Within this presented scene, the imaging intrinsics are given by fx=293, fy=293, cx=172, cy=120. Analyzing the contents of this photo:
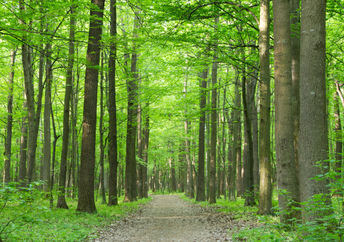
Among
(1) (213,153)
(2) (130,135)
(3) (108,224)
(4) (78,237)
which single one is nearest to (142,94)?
(2) (130,135)

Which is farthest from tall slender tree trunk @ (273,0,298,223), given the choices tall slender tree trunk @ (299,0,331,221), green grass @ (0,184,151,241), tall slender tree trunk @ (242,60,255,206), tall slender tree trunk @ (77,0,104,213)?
tall slender tree trunk @ (77,0,104,213)

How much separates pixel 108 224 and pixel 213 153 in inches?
367

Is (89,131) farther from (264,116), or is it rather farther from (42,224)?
(264,116)

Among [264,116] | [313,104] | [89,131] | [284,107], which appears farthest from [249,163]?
[313,104]

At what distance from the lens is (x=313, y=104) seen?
4715mm

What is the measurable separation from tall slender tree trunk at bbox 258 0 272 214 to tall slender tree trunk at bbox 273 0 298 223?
252 cm

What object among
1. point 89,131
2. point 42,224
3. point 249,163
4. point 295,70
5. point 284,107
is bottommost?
point 42,224

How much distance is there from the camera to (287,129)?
6.35 m

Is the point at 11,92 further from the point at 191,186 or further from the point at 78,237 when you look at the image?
the point at 191,186

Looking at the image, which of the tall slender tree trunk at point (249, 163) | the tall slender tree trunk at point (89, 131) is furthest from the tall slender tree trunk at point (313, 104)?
the tall slender tree trunk at point (89, 131)

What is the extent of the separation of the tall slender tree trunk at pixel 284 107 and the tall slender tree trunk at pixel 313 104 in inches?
60.9

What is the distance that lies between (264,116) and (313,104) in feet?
14.0

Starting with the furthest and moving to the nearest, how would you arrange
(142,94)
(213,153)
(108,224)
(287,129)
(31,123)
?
(142,94)
(213,153)
(31,123)
(108,224)
(287,129)

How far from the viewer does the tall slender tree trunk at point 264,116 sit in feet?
29.5
